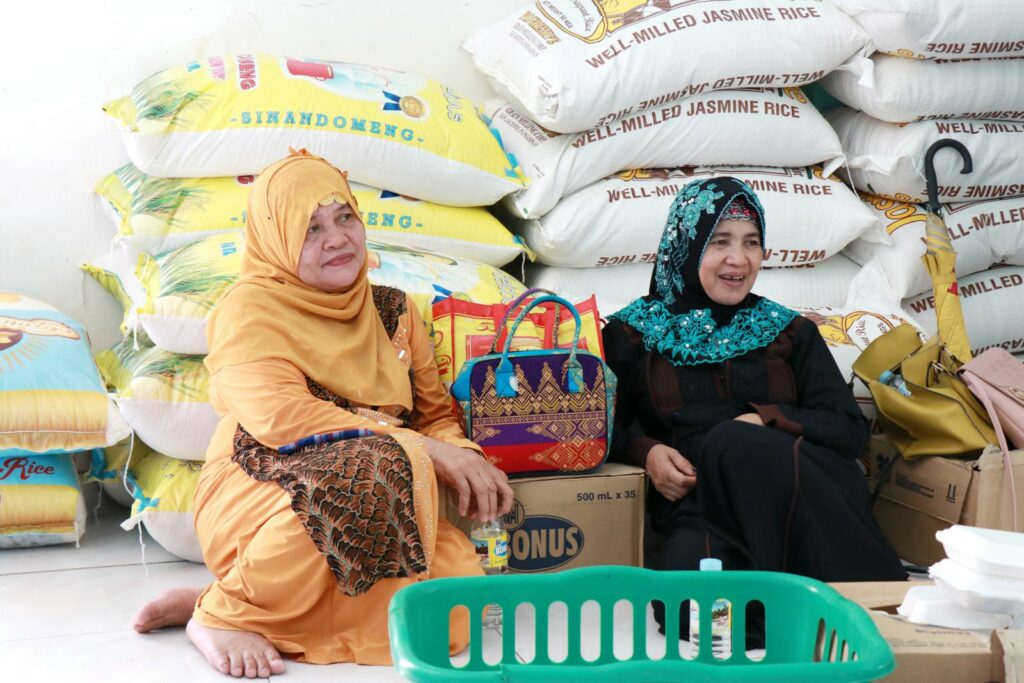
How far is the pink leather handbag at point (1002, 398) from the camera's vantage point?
2221mm

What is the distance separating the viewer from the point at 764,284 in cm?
281

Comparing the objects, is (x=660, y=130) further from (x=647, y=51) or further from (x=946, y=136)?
(x=946, y=136)

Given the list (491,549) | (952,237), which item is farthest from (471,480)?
(952,237)

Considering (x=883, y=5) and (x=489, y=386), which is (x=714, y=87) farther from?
(x=489, y=386)

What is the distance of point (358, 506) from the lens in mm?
1859

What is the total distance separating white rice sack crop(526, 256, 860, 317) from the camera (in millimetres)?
2762

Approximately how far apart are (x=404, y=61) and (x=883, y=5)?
118 cm

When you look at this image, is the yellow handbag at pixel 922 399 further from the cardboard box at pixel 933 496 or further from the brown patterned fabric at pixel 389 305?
the brown patterned fabric at pixel 389 305

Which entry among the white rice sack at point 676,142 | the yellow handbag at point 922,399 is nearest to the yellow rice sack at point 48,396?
the white rice sack at point 676,142

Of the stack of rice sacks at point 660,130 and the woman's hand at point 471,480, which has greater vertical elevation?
the stack of rice sacks at point 660,130

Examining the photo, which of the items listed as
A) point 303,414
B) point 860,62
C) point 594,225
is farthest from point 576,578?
point 860,62

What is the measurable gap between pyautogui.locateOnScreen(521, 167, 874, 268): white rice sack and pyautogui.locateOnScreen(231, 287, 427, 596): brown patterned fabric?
0.92 m

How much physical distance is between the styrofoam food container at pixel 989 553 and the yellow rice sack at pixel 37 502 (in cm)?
186

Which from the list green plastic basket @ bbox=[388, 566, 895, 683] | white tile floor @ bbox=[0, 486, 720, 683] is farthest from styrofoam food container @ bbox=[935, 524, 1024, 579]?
white tile floor @ bbox=[0, 486, 720, 683]
